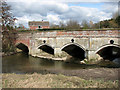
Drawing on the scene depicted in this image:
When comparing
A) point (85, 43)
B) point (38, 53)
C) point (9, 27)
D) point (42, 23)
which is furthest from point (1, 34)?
point (42, 23)

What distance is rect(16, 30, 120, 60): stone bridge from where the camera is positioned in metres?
12.3

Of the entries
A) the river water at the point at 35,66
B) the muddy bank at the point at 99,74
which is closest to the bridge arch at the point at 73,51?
the river water at the point at 35,66

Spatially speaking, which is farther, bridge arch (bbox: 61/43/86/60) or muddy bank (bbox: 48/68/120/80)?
bridge arch (bbox: 61/43/86/60)

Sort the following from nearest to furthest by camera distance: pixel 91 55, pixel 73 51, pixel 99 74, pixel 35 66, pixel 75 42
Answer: pixel 99 74, pixel 35 66, pixel 91 55, pixel 75 42, pixel 73 51

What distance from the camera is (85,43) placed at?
13.1m

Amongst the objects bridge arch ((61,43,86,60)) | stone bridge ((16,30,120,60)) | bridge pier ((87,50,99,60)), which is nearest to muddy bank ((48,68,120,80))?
bridge pier ((87,50,99,60))

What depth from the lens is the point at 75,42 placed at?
13.7m

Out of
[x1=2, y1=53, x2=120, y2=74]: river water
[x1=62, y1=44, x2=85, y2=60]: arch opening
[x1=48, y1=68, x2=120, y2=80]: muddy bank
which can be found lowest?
[x1=2, y1=53, x2=120, y2=74]: river water

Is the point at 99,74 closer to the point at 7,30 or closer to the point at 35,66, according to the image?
the point at 35,66

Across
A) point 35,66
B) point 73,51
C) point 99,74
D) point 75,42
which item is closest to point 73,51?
point 73,51

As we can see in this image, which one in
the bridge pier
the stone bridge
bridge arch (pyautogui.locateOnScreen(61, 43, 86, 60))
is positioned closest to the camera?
the stone bridge

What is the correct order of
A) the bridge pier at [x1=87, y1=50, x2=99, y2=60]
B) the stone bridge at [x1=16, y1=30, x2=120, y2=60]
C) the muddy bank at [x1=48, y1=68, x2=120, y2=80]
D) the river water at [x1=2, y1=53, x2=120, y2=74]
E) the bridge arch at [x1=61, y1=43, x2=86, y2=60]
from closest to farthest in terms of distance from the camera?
the muddy bank at [x1=48, y1=68, x2=120, y2=80] < the river water at [x1=2, y1=53, x2=120, y2=74] < the stone bridge at [x1=16, y1=30, x2=120, y2=60] < the bridge pier at [x1=87, y1=50, x2=99, y2=60] < the bridge arch at [x1=61, y1=43, x2=86, y2=60]

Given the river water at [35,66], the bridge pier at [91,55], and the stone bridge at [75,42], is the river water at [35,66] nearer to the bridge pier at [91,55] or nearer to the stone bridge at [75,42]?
the bridge pier at [91,55]

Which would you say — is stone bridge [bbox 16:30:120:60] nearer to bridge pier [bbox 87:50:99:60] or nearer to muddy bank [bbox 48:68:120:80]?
bridge pier [bbox 87:50:99:60]
